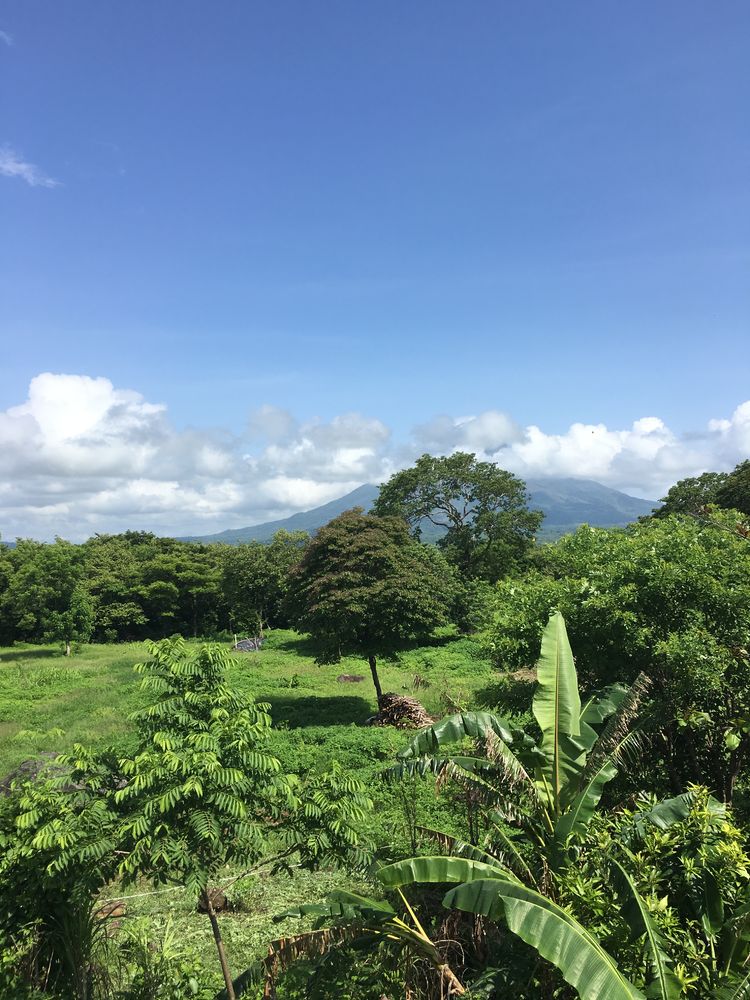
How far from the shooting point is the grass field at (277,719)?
9180 millimetres

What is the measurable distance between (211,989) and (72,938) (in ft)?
5.76

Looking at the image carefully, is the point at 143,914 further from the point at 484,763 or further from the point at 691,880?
the point at 691,880

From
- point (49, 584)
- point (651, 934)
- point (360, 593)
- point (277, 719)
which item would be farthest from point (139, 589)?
point (651, 934)

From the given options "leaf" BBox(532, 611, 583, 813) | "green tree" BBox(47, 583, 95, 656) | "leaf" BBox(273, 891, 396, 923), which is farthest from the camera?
"green tree" BBox(47, 583, 95, 656)

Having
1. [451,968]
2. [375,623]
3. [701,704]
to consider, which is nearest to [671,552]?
[701,704]

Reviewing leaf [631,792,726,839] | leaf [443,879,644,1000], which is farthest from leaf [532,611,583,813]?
leaf [443,879,644,1000]

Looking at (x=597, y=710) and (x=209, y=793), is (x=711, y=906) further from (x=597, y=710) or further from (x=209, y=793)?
(x=209, y=793)

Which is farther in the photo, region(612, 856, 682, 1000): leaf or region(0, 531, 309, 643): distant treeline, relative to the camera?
region(0, 531, 309, 643): distant treeline

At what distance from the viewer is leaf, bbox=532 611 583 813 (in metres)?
7.03

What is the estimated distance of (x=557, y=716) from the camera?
23.5 feet

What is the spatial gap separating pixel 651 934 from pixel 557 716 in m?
2.58

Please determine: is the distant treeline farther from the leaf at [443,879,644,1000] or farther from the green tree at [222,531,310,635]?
the leaf at [443,879,644,1000]

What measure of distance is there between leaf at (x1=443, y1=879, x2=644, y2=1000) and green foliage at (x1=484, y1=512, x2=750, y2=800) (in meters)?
3.87

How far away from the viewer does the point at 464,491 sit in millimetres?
46156
